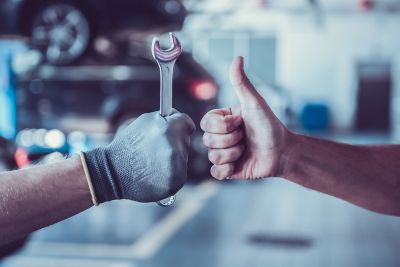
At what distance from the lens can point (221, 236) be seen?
496 cm

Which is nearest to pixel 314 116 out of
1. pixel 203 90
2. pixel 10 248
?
pixel 203 90

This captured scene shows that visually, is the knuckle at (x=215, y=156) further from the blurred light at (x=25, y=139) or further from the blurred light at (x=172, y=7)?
the blurred light at (x=172, y=7)

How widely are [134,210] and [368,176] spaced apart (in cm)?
434

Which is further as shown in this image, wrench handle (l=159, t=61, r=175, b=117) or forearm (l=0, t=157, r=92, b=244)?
forearm (l=0, t=157, r=92, b=244)

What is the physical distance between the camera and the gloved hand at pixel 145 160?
1386mm

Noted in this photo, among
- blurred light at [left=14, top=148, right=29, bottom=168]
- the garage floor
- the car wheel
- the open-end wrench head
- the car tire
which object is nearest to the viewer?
the open-end wrench head

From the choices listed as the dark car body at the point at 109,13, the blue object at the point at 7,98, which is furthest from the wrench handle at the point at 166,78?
the dark car body at the point at 109,13

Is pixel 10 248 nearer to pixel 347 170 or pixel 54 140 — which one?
pixel 54 140

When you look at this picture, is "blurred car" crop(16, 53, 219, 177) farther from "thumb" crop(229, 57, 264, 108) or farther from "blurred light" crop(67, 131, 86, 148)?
"thumb" crop(229, 57, 264, 108)

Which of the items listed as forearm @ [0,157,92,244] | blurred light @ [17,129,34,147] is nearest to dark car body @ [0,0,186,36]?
blurred light @ [17,129,34,147]

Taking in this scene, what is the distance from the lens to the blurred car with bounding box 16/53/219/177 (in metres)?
7.02

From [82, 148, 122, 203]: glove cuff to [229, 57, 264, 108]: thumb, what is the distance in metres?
0.42

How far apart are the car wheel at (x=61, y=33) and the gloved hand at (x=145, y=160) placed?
474 cm

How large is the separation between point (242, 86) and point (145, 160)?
0.37 metres
